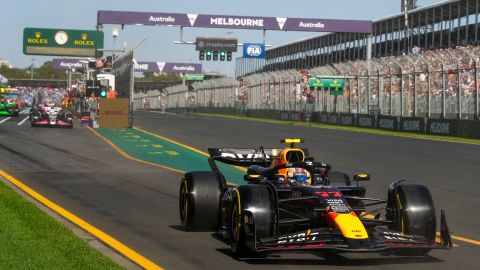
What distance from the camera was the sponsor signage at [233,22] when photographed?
201 ft

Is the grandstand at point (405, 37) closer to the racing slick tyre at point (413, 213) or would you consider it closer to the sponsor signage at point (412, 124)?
the sponsor signage at point (412, 124)

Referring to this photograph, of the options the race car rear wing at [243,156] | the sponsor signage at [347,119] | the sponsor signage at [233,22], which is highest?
the sponsor signage at [233,22]

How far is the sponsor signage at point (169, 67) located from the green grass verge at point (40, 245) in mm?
136373

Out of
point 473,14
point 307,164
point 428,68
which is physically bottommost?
point 307,164

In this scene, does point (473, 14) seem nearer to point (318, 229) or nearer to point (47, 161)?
point (47, 161)

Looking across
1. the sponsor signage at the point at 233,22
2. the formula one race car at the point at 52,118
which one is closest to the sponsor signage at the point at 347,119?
the formula one race car at the point at 52,118

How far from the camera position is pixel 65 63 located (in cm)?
14238

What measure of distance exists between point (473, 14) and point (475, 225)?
4716cm

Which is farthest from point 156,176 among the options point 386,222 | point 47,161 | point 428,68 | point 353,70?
point 353,70

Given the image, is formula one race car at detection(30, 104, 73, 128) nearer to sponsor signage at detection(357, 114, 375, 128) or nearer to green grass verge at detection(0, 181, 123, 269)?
sponsor signage at detection(357, 114, 375, 128)

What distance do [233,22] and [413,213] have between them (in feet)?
177

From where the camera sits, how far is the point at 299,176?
34.3 feet

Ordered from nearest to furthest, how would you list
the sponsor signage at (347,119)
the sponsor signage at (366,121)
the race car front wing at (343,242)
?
1. the race car front wing at (343,242)
2. the sponsor signage at (366,121)
3. the sponsor signage at (347,119)

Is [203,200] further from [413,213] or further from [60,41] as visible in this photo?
[60,41]
